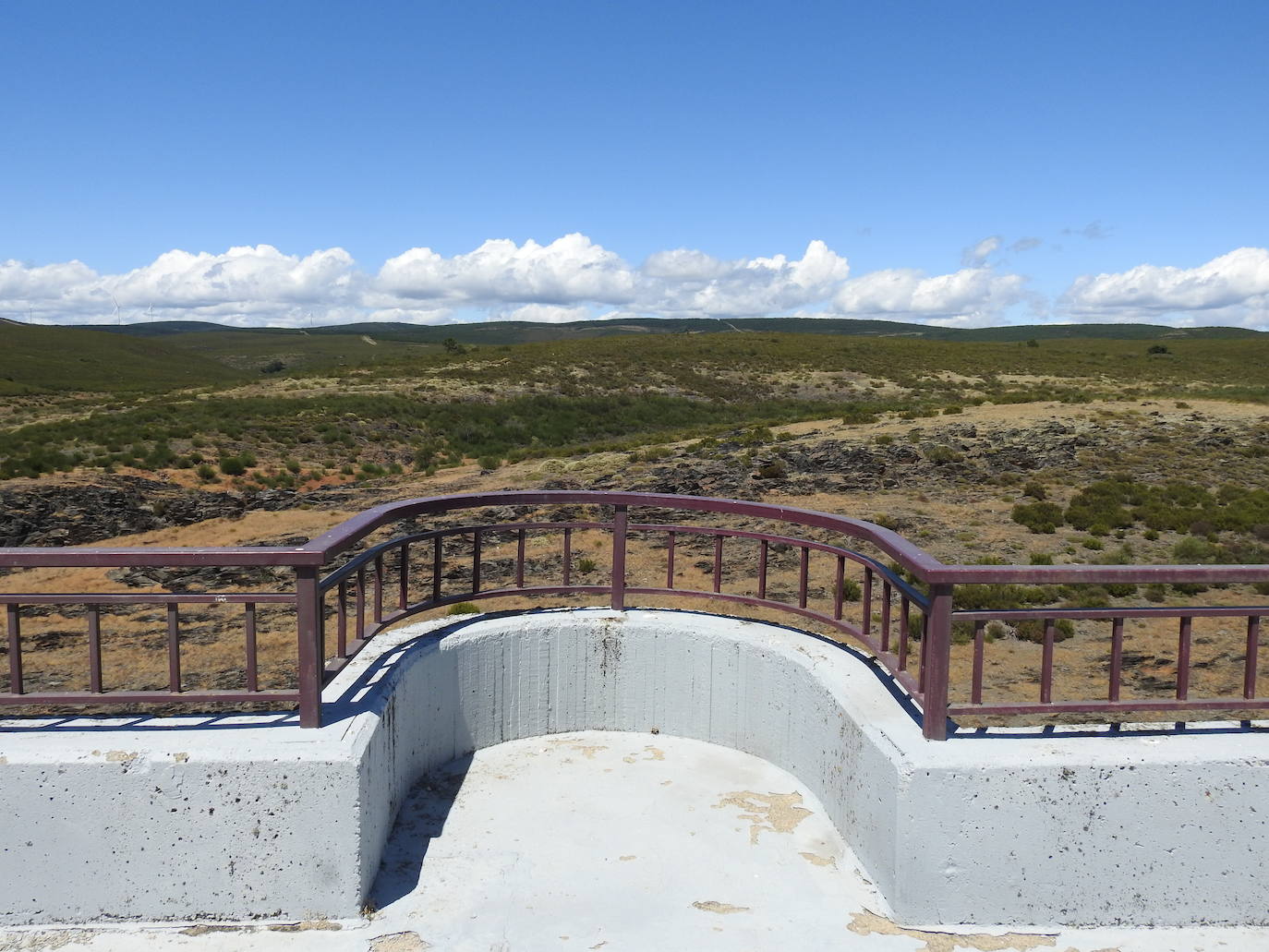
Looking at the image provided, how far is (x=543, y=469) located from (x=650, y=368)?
101 feet

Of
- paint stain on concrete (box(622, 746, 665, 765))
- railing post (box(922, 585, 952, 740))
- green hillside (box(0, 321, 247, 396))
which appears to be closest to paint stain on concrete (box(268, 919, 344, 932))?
paint stain on concrete (box(622, 746, 665, 765))

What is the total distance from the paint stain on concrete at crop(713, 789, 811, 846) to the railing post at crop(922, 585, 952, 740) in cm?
106

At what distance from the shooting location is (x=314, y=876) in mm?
3572

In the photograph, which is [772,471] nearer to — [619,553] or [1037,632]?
[1037,632]

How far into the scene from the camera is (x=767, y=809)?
4633 millimetres

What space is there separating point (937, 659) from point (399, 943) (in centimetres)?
233

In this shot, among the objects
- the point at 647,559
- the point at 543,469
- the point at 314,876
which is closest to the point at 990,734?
the point at 314,876

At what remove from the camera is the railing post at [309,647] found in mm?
3590

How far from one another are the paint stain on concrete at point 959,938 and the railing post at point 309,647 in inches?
91.8

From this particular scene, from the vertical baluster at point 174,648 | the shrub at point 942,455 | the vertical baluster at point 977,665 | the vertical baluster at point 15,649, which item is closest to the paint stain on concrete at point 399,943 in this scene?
the vertical baluster at point 174,648

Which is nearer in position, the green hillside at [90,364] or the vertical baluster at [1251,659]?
the vertical baluster at [1251,659]

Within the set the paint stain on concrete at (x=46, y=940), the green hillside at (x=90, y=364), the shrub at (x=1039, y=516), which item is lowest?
the shrub at (x=1039, y=516)

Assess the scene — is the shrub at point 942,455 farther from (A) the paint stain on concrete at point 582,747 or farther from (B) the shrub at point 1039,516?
(A) the paint stain on concrete at point 582,747

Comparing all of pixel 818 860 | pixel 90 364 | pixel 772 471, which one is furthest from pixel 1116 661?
pixel 90 364
